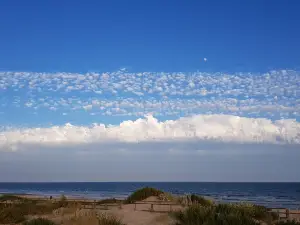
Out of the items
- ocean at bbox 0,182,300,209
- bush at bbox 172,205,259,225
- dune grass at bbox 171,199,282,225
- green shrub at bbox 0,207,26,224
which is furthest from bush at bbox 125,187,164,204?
ocean at bbox 0,182,300,209

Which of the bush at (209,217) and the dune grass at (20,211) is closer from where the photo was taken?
the bush at (209,217)

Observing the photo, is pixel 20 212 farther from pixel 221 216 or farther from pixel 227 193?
pixel 227 193

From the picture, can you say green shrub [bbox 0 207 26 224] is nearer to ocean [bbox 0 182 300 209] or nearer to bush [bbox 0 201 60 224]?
bush [bbox 0 201 60 224]

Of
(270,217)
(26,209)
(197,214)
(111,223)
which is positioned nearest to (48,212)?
(26,209)

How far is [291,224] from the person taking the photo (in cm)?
1509

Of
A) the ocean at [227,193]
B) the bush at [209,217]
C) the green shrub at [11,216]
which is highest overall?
the bush at [209,217]

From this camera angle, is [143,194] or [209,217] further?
[143,194]

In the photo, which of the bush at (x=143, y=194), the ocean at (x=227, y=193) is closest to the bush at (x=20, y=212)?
the bush at (x=143, y=194)

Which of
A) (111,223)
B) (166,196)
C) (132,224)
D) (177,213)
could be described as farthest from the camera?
(166,196)

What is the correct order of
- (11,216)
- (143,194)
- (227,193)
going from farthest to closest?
1. (227,193)
2. (143,194)
3. (11,216)

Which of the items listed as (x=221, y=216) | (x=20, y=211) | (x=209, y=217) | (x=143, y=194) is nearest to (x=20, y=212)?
(x=20, y=211)

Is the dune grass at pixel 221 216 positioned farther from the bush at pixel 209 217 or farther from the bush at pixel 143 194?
the bush at pixel 143 194

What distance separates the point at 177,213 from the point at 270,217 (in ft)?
13.2

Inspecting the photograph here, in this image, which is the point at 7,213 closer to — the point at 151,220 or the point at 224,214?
the point at 151,220
